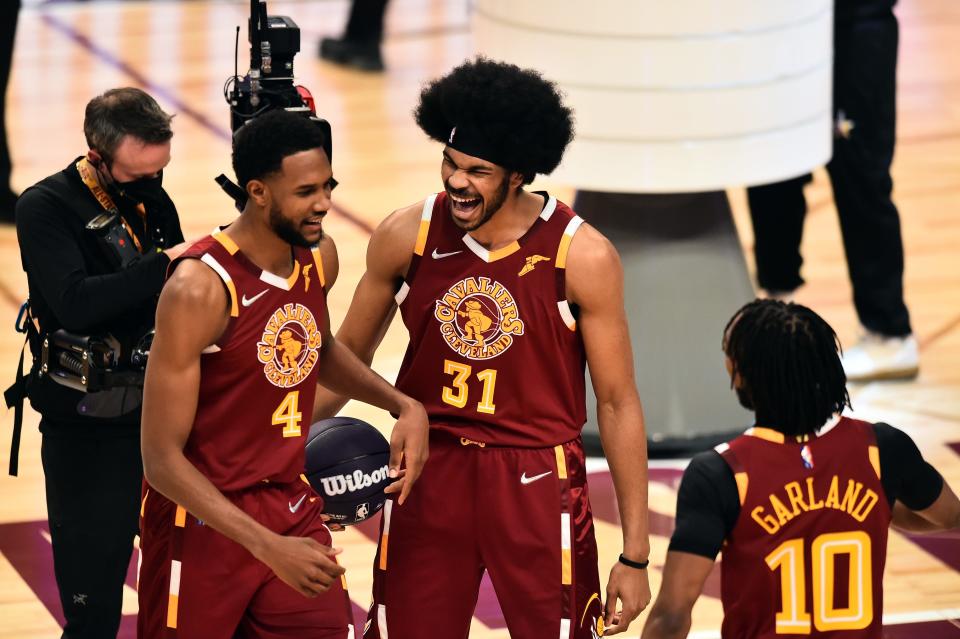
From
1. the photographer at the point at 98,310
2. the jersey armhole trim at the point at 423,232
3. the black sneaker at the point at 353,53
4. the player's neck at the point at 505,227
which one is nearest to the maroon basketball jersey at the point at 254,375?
the jersey armhole trim at the point at 423,232

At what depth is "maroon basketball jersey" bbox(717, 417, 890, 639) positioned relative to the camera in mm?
3428

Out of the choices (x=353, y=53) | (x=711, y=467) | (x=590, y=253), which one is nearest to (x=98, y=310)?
(x=590, y=253)

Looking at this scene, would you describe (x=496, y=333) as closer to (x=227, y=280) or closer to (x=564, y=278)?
(x=564, y=278)

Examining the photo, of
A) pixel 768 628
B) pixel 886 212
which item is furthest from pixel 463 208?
pixel 886 212

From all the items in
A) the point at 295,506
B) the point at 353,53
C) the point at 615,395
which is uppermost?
the point at 615,395

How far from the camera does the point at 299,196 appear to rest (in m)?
3.86

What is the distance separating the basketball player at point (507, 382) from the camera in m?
4.17

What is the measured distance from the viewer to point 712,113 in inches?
260

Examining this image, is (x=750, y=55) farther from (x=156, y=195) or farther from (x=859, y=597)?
(x=859, y=597)

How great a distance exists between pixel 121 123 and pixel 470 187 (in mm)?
978

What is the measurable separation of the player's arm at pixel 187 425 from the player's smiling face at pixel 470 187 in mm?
632

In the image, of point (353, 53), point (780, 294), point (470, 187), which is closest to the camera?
point (470, 187)

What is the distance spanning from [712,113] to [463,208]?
2.69 m

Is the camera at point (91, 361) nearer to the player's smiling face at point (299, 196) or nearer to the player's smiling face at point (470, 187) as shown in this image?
the player's smiling face at point (299, 196)
